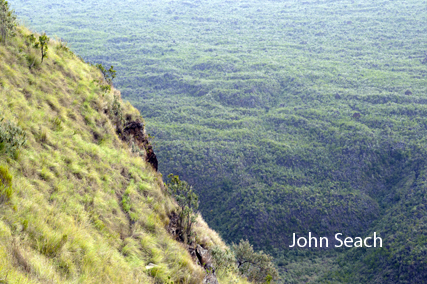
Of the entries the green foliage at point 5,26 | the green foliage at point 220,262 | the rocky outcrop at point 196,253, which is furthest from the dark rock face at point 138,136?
the green foliage at point 5,26

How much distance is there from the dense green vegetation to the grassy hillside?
29.6 metres

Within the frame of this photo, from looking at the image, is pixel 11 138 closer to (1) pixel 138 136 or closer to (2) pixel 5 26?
(2) pixel 5 26

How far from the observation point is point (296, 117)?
66750mm

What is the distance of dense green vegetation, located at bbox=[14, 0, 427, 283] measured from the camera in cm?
4259

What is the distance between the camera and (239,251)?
23.6 m

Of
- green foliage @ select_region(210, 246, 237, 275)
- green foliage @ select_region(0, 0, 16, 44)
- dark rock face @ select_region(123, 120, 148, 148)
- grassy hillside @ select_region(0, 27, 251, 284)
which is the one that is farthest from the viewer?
dark rock face @ select_region(123, 120, 148, 148)

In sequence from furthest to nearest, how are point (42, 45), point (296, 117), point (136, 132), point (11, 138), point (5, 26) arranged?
point (296, 117)
point (136, 132)
point (42, 45)
point (5, 26)
point (11, 138)

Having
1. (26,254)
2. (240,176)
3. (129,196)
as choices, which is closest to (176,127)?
(240,176)

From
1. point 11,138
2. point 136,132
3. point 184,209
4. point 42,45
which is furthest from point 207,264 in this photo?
point 42,45

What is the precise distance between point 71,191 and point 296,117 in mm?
63295

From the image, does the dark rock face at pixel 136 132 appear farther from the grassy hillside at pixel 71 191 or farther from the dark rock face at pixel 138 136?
the grassy hillside at pixel 71 191

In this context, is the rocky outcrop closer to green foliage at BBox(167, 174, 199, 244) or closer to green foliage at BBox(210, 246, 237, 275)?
green foliage at BBox(167, 174, 199, 244)

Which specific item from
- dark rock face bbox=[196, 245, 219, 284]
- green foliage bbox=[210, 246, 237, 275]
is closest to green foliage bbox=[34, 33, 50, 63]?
dark rock face bbox=[196, 245, 219, 284]

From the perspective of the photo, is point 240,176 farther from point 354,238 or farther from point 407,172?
point 407,172
